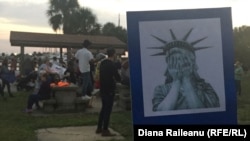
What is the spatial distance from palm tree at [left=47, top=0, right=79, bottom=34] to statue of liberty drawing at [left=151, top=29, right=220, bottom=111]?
2174 inches

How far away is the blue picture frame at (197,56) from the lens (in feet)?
15.3

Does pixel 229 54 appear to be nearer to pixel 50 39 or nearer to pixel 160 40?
pixel 160 40

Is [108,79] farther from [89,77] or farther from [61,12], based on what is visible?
[61,12]

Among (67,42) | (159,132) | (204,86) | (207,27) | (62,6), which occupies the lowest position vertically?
(159,132)

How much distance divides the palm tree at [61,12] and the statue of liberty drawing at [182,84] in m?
55.2

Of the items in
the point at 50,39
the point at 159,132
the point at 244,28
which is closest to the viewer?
the point at 159,132

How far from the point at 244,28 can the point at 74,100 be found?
4949cm

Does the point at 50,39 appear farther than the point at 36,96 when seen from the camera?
Yes

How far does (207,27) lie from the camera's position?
15.7 ft

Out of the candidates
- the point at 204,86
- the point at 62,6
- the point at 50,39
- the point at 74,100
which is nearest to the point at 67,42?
the point at 50,39

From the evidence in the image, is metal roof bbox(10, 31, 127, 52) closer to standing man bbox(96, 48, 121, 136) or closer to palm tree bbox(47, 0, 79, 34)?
standing man bbox(96, 48, 121, 136)

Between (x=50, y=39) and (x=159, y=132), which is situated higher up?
(x=50, y=39)

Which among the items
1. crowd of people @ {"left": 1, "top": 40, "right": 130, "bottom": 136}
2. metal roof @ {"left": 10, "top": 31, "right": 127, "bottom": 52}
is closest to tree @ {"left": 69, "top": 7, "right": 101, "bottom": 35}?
metal roof @ {"left": 10, "top": 31, "right": 127, "bottom": 52}

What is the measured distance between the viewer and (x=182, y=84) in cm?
485
